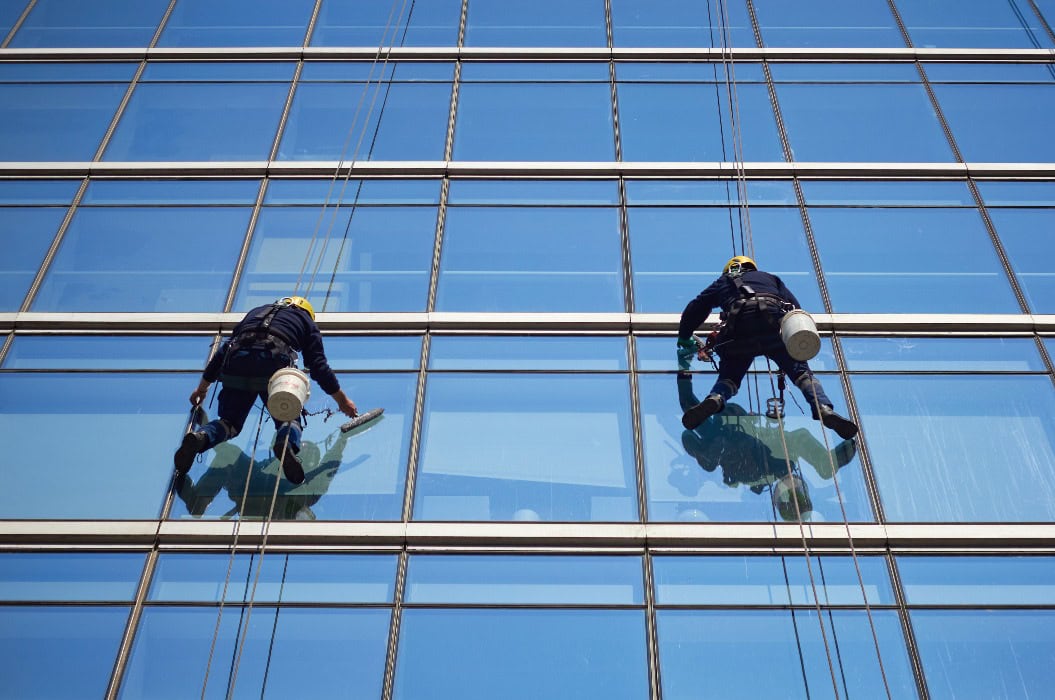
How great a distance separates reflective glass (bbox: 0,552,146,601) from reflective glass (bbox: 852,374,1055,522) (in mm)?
6293

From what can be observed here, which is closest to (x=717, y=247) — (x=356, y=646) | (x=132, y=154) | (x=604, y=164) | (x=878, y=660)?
(x=604, y=164)

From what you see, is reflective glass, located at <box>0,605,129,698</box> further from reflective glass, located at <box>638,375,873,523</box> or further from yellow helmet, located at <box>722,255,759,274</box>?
yellow helmet, located at <box>722,255,759,274</box>

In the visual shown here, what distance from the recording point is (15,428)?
1071 centimetres

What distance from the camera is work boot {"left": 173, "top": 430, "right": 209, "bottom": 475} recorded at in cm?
951

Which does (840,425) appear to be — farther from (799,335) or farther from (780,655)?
(780,655)

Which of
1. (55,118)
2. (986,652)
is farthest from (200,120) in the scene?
(986,652)

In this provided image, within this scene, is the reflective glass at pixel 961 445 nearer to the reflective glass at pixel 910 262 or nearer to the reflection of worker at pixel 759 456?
the reflection of worker at pixel 759 456

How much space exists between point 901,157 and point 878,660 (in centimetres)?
714

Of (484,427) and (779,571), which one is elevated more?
(484,427)

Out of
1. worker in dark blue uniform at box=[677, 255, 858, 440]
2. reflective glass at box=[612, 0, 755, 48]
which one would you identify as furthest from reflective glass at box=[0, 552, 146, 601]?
reflective glass at box=[612, 0, 755, 48]

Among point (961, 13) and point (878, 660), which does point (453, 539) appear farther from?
point (961, 13)

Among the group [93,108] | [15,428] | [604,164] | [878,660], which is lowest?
[878,660]

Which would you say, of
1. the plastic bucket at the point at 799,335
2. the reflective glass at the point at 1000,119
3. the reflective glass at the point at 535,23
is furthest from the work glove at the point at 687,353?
the reflective glass at the point at 535,23

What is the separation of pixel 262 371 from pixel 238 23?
8.31m
